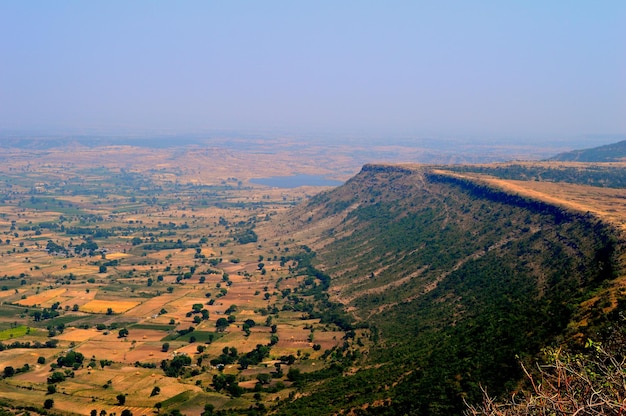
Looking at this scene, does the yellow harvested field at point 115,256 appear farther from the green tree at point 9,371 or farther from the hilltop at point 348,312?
the green tree at point 9,371

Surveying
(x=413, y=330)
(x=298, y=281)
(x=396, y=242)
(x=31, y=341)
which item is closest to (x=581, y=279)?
(x=413, y=330)

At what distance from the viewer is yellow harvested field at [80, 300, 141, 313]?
137m

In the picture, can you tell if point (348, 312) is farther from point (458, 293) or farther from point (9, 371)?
point (9, 371)

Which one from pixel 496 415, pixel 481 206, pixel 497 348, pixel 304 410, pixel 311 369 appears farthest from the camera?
pixel 481 206

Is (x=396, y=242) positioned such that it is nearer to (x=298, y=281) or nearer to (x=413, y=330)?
(x=298, y=281)

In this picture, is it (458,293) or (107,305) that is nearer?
(458,293)

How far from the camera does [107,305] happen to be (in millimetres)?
140375

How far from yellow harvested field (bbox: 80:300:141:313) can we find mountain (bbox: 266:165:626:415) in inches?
2171

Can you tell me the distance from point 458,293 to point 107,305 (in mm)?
93133

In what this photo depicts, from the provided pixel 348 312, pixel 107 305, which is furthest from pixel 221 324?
pixel 107 305

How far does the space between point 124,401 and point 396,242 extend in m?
95.6

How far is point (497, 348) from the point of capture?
209 ft

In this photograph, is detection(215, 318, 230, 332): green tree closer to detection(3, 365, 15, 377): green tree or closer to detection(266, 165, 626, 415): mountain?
detection(266, 165, 626, 415): mountain

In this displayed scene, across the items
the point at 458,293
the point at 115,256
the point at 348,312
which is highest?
the point at 458,293
